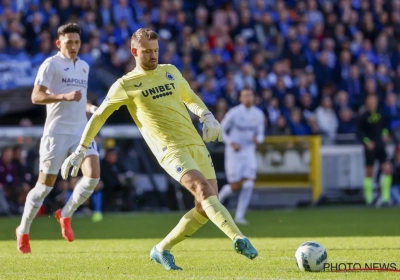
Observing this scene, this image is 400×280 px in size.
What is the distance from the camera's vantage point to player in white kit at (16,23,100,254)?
455 inches

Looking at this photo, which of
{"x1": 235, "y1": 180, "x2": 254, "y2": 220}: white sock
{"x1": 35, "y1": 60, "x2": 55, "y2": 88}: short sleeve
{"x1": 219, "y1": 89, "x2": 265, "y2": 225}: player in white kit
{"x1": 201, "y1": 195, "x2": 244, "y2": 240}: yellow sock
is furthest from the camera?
{"x1": 219, "y1": 89, "x2": 265, "y2": 225}: player in white kit

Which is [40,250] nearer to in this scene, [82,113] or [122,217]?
[82,113]

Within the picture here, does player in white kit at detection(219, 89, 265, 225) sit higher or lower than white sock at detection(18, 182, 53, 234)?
lower

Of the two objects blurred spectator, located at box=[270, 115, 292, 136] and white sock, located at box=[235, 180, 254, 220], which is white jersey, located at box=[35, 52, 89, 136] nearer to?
white sock, located at box=[235, 180, 254, 220]

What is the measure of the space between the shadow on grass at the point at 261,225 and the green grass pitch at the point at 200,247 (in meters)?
0.02

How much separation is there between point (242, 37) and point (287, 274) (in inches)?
682

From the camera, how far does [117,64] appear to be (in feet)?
73.0

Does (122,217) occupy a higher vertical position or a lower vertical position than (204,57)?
lower

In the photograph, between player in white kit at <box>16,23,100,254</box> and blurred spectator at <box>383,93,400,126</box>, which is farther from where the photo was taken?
blurred spectator at <box>383,93,400,126</box>

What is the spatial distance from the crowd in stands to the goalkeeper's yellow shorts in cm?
1184

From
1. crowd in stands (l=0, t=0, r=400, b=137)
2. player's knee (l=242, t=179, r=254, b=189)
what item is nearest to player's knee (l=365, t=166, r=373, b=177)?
crowd in stands (l=0, t=0, r=400, b=137)

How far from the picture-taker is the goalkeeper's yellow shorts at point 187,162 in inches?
346

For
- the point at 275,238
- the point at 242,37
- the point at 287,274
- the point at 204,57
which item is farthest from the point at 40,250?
the point at 242,37

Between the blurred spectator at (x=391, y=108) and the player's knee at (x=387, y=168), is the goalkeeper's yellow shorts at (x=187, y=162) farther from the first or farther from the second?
the blurred spectator at (x=391, y=108)
